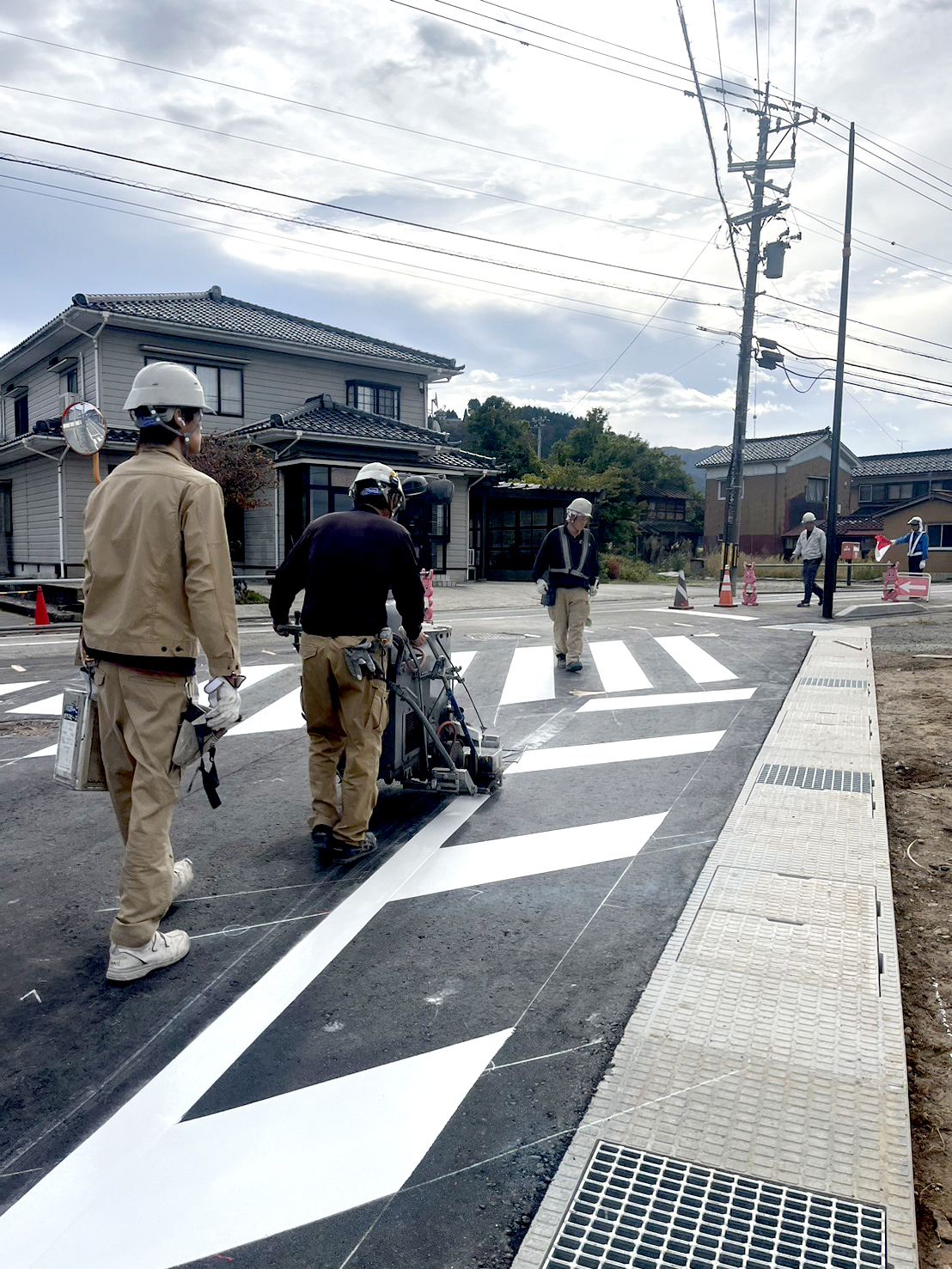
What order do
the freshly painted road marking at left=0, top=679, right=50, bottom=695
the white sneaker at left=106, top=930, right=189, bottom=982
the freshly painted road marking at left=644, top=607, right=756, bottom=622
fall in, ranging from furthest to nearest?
the freshly painted road marking at left=644, top=607, right=756, bottom=622 → the freshly painted road marking at left=0, top=679, right=50, bottom=695 → the white sneaker at left=106, top=930, right=189, bottom=982

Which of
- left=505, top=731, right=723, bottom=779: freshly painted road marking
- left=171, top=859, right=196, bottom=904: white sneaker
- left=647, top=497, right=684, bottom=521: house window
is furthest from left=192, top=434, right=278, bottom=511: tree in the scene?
left=647, top=497, right=684, bottom=521: house window

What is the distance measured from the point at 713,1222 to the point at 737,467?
22566 millimetres

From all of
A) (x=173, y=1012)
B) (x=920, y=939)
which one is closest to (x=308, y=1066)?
(x=173, y=1012)

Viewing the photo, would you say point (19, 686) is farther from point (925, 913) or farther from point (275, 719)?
point (925, 913)

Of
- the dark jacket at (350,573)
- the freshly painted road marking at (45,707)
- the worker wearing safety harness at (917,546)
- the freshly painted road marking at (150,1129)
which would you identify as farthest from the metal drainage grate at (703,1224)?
the worker wearing safety harness at (917,546)

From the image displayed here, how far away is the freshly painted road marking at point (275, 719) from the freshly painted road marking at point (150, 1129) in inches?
135

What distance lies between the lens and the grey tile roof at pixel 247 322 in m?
22.1

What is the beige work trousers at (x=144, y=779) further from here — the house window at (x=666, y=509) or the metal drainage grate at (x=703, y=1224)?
the house window at (x=666, y=509)

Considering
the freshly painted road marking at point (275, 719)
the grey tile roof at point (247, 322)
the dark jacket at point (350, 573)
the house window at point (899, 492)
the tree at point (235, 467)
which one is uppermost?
the grey tile roof at point (247, 322)

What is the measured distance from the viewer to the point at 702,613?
16.8 metres

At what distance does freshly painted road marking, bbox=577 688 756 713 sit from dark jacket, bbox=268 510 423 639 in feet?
12.0

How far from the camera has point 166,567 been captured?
3.13 meters

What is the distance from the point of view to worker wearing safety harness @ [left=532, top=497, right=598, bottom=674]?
9.40 m

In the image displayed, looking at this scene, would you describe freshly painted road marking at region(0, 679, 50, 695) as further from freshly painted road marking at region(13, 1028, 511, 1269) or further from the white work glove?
freshly painted road marking at region(13, 1028, 511, 1269)
